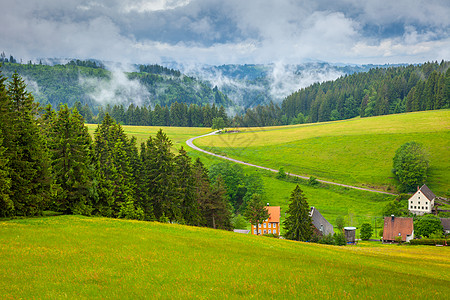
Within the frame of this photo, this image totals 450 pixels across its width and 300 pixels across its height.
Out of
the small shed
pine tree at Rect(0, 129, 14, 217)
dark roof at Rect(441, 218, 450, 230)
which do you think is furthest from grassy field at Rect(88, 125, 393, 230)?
pine tree at Rect(0, 129, 14, 217)

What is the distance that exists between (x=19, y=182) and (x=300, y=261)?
2957 centimetres

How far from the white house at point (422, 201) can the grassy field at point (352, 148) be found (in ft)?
18.9

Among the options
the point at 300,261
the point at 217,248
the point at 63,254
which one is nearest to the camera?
the point at 63,254

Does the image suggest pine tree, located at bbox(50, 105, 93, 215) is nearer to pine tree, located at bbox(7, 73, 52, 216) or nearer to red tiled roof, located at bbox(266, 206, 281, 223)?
pine tree, located at bbox(7, 73, 52, 216)

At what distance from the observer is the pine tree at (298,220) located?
59.3 meters

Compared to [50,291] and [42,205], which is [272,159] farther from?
[50,291]

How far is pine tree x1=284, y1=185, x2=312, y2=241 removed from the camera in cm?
5934

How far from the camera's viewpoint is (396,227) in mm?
77938

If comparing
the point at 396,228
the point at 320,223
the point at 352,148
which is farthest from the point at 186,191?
the point at 352,148

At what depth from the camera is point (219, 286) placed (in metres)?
15.2

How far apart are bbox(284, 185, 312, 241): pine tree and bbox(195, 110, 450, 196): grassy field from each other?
43.4 meters

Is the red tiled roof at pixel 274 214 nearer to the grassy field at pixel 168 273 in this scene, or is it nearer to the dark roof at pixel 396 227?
the dark roof at pixel 396 227

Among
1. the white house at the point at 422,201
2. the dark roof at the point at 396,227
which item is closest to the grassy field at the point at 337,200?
the dark roof at the point at 396,227

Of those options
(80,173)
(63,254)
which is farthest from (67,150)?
(63,254)
